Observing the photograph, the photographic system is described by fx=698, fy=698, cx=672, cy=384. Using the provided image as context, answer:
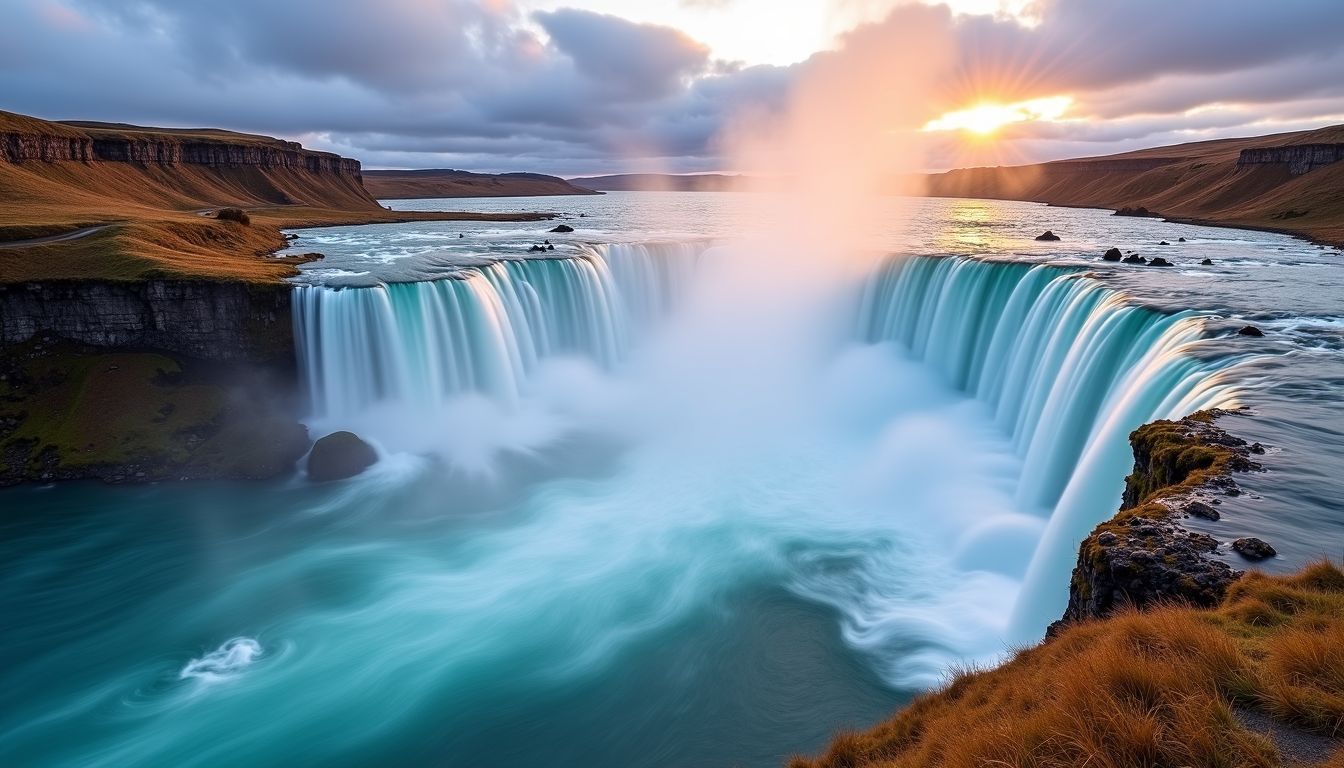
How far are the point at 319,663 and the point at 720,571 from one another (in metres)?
9.93

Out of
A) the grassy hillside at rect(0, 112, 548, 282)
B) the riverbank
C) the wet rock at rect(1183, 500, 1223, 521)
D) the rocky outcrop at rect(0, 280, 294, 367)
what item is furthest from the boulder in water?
the wet rock at rect(1183, 500, 1223, 521)

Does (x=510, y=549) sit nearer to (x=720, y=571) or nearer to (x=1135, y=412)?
(x=720, y=571)

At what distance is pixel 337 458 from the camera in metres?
25.3

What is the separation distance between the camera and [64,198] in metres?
64.6

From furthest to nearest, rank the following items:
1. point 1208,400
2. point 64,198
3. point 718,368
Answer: point 64,198, point 718,368, point 1208,400

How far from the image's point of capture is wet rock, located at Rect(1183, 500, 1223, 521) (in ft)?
30.5

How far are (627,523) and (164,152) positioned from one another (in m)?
119

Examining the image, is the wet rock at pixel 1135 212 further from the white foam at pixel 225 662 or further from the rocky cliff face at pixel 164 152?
the rocky cliff face at pixel 164 152

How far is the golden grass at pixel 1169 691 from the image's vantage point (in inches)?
199

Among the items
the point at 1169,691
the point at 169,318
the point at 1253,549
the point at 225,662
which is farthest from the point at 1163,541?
the point at 169,318

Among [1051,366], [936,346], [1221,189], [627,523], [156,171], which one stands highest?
[156,171]

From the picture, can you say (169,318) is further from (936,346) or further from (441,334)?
(936,346)

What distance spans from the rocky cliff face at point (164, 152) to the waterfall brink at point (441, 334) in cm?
7195

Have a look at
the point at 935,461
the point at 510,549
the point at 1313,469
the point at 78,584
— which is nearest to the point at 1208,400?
the point at 1313,469
